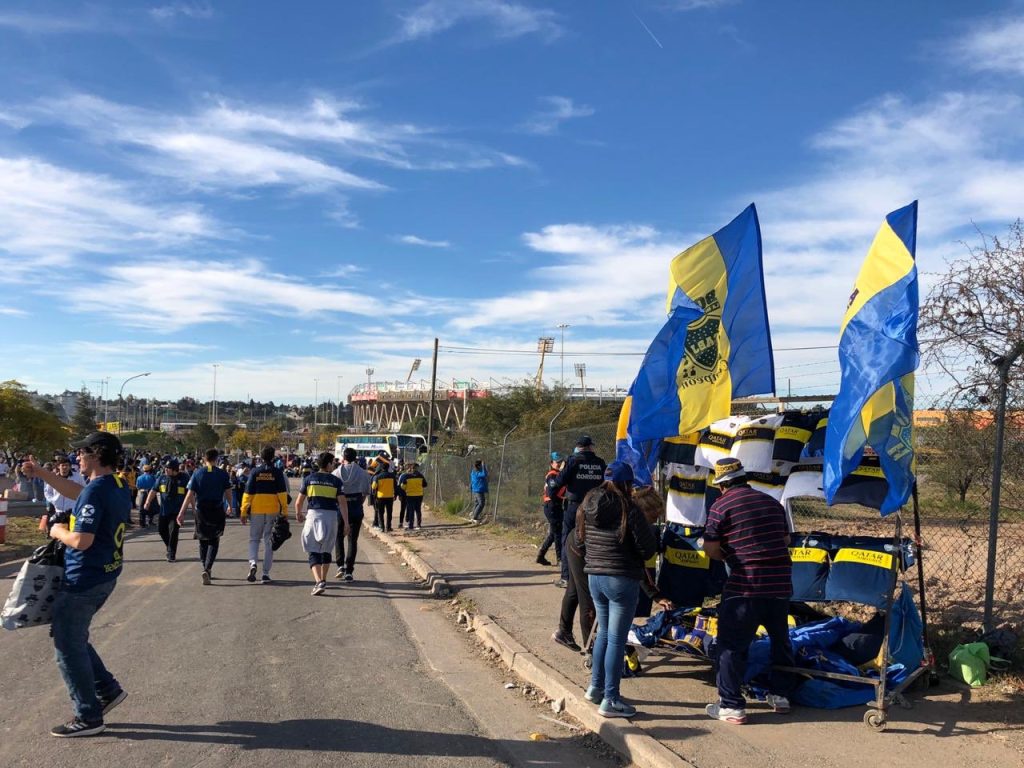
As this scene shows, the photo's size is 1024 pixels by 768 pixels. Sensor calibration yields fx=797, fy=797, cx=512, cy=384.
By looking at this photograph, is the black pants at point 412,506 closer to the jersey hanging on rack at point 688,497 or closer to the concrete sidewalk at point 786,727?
the concrete sidewalk at point 786,727

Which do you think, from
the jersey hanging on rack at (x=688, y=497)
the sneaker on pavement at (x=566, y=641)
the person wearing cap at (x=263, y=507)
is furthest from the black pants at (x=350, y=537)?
the jersey hanging on rack at (x=688, y=497)

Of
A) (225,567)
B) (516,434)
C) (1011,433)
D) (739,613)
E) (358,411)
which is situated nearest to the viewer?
(739,613)

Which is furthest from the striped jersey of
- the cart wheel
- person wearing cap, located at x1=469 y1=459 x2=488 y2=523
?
person wearing cap, located at x1=469 y1=459 x2=488 y2=523

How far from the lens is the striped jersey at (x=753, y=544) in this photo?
5.27 meters

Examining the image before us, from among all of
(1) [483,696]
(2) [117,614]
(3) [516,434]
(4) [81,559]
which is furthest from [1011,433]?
(3) [516,434]

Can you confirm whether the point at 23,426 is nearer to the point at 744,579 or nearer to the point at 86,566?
the point at 86,566

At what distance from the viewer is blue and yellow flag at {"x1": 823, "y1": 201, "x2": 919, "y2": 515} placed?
501 cm

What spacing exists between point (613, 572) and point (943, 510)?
45.4 feet

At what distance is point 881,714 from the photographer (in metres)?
5.02

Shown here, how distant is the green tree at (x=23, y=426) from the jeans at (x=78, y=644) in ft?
135

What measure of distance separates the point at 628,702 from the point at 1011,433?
5.20 m

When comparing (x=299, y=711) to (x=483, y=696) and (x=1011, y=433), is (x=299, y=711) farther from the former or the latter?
(x=1011, y=433)

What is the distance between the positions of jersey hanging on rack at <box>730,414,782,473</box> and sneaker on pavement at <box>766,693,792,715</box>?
174 cm

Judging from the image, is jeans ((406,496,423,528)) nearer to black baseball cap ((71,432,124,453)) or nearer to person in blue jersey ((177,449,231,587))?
person in blue jersey ((177,449,231,587))
